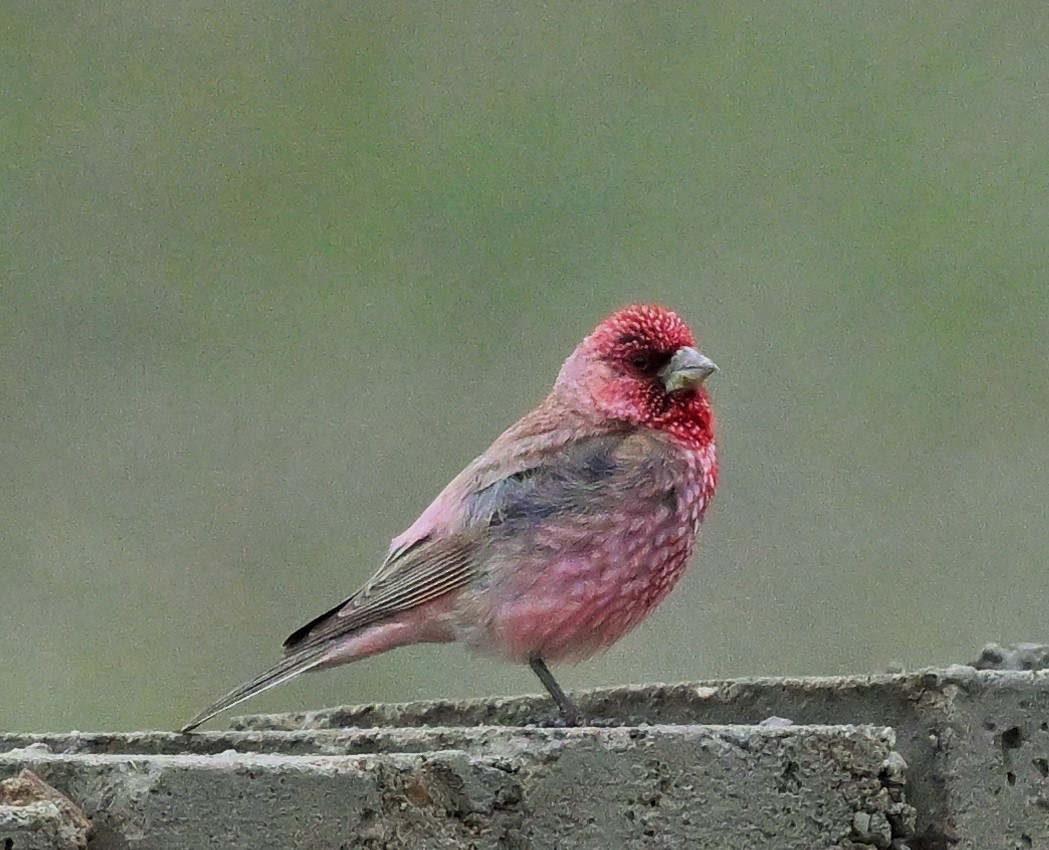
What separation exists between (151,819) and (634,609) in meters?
1.58

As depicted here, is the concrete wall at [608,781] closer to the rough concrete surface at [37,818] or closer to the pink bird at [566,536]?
the rough concrete surface at [37,818]

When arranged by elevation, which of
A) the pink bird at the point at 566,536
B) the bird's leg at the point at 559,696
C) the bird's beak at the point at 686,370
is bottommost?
the bird's leg at the point at 559,696

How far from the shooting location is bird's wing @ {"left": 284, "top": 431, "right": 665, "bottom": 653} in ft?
12.0

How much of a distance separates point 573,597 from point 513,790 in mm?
1160

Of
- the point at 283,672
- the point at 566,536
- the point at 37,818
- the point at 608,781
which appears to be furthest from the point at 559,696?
the point at 37,818

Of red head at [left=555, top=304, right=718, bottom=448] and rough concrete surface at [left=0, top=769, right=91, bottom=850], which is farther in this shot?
red head at [left=555, top=304, right=718, bottom=448]

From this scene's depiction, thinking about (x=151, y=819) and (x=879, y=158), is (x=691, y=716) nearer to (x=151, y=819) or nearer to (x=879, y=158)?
(x=151, y=819)

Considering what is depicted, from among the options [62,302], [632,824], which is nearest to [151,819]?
[632,824]

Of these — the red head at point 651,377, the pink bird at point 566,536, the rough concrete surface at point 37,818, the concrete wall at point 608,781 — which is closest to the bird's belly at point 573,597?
the pink bird at point 566,536

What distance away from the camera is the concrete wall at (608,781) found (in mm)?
2223

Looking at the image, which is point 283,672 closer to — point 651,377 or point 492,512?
point 492,512

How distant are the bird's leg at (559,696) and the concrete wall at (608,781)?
1.29 ft

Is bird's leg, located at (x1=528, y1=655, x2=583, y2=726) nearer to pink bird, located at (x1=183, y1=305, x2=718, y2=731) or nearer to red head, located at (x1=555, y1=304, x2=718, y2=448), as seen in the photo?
pink bird, located at (x1=183, y1=305, x2=718, y2=731)

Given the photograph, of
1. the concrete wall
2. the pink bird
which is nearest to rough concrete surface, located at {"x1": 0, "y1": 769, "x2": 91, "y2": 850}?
the concrete wall
